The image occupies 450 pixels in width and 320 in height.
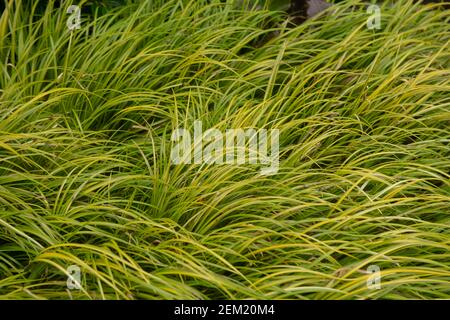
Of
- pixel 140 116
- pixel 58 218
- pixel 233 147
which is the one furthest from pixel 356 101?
pixel 58 218

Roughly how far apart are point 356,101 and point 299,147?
43 cm

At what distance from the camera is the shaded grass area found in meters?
2.66

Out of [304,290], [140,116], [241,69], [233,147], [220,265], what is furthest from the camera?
[241,69]

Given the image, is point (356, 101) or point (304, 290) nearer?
point (304, 290)

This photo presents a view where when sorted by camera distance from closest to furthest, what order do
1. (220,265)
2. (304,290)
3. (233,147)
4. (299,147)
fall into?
(304,290) < (220,265) < (233,147) < (299,147)

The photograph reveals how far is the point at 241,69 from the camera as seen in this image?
3.85m

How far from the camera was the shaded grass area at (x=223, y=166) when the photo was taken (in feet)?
8.73

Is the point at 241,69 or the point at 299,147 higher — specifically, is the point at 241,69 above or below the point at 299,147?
above

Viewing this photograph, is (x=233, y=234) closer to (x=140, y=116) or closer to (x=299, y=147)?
(x=299, y=147)

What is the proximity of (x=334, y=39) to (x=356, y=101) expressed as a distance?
581 millimetres

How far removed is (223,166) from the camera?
3.07m
